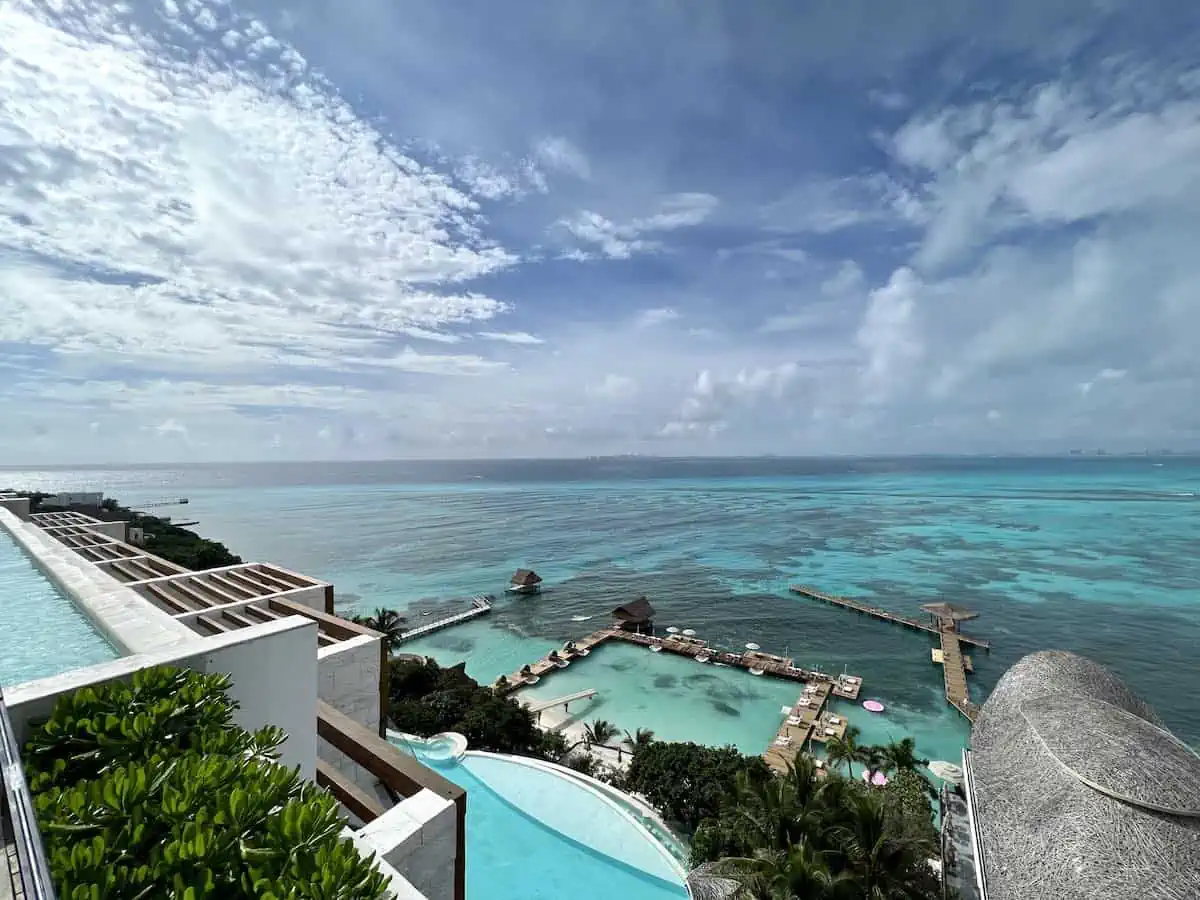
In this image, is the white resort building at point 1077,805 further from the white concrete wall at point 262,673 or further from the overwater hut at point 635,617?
the overwater hut at point 635,617

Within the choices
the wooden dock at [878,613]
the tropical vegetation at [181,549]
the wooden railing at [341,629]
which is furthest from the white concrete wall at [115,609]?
the wooden dock at [878,613]

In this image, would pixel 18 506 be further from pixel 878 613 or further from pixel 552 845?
pixel 878 613

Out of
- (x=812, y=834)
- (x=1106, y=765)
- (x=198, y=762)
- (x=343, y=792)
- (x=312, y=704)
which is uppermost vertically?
(x=198, y=762)

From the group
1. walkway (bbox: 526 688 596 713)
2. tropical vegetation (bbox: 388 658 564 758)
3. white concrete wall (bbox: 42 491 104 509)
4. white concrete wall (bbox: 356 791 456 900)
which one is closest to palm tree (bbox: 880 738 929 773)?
tropical vegetation (bbox: 388 658 564 758)

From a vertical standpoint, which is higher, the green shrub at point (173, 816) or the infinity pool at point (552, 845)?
the green shrub at point (173, 816)

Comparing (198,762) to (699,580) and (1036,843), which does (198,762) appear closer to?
(1036,843)

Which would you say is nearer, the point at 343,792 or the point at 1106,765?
the point at 343,792

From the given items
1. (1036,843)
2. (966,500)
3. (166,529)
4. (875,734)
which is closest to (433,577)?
(166,529)
